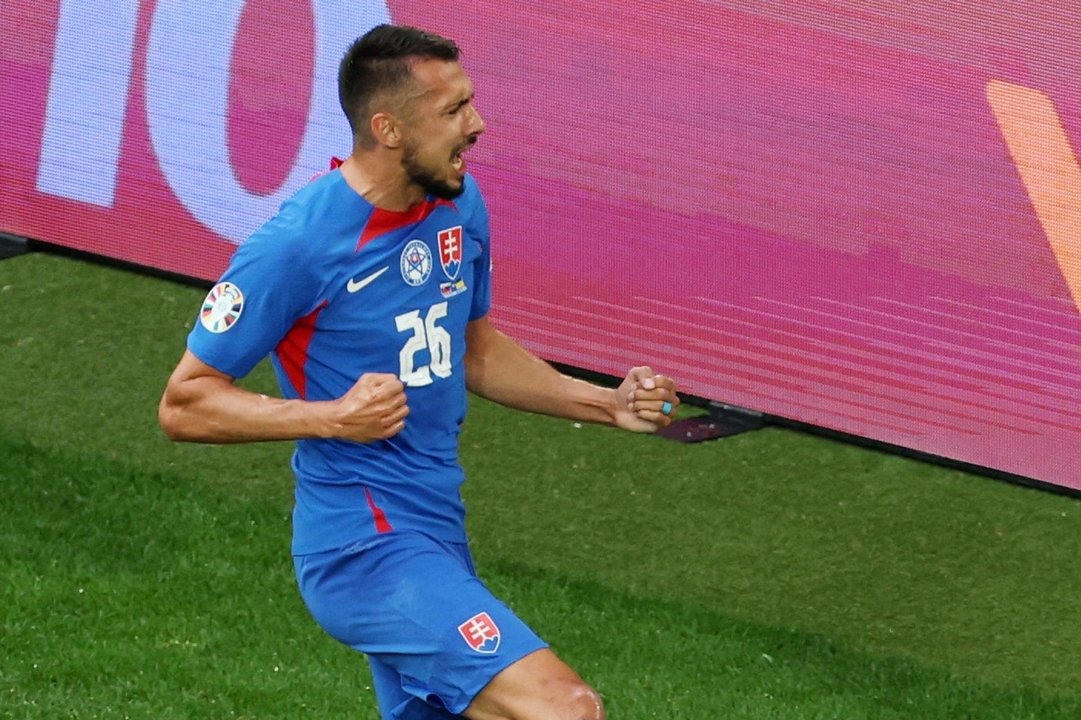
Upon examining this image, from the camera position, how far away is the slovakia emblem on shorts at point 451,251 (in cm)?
453

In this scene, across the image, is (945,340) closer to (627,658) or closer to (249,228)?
(627,658)

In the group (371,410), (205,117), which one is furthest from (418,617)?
(205,117)

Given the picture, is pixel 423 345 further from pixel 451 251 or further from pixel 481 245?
pixel 481 245

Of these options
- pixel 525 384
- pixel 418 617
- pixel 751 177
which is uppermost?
pixel 525 384

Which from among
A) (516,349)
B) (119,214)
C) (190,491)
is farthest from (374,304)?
(119,214)

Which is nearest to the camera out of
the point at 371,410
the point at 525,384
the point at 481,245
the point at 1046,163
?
the point at 371,410

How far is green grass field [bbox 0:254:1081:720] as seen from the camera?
6.02 m

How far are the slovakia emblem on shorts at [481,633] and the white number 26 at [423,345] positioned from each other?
1.89 ft

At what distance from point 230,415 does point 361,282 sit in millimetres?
445

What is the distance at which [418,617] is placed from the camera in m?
4.29

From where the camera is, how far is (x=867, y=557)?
7.12 m

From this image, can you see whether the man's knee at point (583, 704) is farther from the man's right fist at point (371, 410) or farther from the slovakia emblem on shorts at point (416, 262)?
the slovakia emblem on shorts at point (416, 262)

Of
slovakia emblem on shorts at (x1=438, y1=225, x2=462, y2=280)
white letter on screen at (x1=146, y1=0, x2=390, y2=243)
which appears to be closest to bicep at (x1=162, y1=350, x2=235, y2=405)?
slovakia emblem on shorts at (x1=438, y1=225, x2=462, y2=280)

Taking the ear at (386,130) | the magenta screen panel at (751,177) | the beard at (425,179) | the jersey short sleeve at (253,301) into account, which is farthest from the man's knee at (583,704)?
the magenta screen panel at (751,177)
